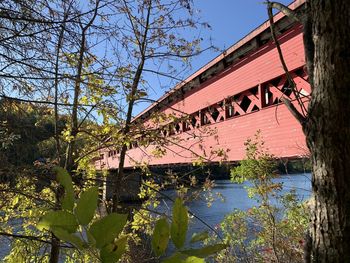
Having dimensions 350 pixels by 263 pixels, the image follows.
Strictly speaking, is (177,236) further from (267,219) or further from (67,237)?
(267,219)

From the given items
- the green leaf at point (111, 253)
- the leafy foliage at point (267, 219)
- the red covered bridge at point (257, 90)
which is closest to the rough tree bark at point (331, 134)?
the green leaf at point (111, 253)

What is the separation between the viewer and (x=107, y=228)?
42 cm

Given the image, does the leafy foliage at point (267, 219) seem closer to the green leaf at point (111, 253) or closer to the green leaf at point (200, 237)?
the green leaf at point (200, 237)

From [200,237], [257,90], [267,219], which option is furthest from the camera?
[257,90]

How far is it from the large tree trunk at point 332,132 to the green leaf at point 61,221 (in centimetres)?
85

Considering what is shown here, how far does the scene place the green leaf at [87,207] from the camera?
43 cm

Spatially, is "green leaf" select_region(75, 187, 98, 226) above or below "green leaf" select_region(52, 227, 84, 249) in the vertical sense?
above

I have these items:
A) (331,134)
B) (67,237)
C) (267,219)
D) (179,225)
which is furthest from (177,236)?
(267,219)

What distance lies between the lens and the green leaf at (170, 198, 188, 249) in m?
0.46

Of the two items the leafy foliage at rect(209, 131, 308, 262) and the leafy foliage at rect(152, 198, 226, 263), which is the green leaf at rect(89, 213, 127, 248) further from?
the leafy foliage at rect(209, 131, 308, 262)

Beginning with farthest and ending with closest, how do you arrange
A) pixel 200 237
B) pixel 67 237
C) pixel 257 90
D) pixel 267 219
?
pixel 257 90 → pixel 267 219 → pixel 200 237 → pixel 67 237

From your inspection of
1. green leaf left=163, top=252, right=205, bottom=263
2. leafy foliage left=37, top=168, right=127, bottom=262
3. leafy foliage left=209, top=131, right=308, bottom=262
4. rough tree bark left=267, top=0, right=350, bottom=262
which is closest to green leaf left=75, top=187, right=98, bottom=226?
leafy foliage left=37, top=168, right=127, bottom=262

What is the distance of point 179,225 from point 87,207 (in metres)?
0.11

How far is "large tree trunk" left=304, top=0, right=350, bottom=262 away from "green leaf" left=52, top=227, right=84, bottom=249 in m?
0.84
